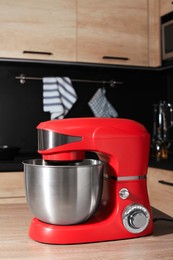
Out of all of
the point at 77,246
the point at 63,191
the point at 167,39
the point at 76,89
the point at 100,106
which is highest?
the point at 167,39

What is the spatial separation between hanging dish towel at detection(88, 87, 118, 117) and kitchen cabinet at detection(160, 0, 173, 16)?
755 millimetres

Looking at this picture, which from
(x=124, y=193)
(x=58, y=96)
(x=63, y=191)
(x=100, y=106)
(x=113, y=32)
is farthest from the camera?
(x=100, y=106)

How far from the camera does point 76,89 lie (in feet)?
9.66

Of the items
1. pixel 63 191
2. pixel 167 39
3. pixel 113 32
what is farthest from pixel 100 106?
pixel 63 191

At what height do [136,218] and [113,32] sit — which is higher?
[113,32]

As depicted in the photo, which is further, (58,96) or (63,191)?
(58,96)

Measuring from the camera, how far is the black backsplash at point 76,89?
2791 mm

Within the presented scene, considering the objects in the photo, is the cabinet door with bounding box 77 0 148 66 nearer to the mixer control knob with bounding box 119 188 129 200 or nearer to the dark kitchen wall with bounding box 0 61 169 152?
the dark kitchen wall with bounding box 0 61 169 152

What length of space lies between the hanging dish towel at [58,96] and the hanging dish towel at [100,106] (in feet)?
0.51

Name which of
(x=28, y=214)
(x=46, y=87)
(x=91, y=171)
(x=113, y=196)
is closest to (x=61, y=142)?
(x=91, y=171)

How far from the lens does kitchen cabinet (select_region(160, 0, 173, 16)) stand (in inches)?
105

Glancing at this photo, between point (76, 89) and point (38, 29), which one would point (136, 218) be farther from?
point (76, 89)

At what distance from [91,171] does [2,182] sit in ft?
5.16

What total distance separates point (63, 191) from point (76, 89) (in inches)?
87.0
